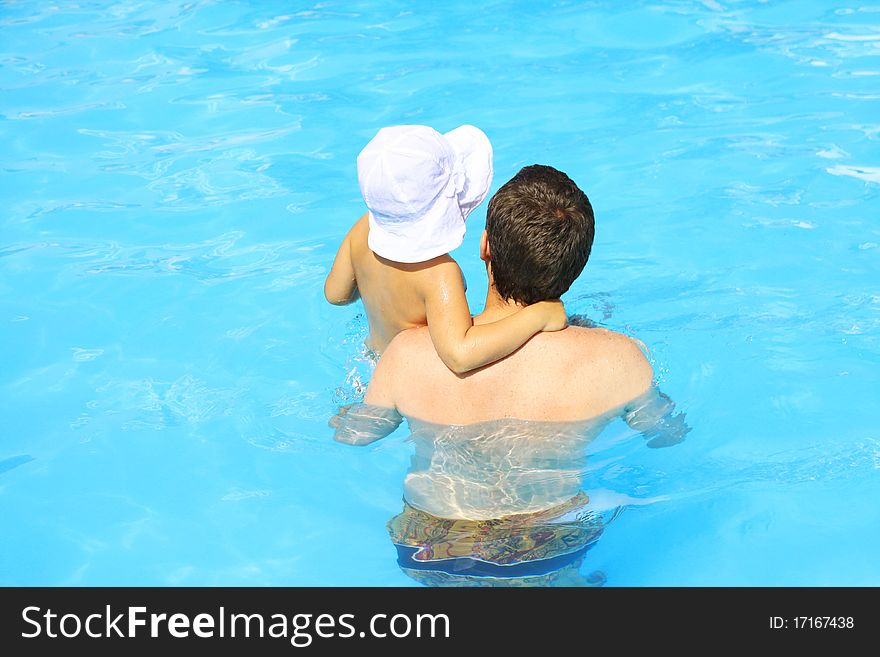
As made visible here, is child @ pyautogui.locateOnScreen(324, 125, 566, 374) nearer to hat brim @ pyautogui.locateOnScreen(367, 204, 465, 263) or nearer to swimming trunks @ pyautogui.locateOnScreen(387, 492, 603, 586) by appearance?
hat brim @ pyautogui.locateOnScreen(367, 204, 465, 263)

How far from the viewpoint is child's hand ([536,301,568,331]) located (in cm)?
330

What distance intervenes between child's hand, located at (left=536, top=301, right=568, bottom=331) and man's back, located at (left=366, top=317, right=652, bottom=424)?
0.11 ft

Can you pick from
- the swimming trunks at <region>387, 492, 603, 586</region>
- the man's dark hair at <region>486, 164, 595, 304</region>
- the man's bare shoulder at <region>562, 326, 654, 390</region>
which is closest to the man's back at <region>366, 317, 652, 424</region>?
the man's bare shoulder at <region>562, 326, 654, 390</region>

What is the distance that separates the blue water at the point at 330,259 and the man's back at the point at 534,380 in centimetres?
48

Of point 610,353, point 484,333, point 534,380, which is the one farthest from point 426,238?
point 610,353

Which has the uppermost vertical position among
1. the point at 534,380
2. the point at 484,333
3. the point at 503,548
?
the point at 484,333

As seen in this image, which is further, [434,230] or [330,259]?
[330,259]

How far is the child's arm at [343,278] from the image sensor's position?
13.6 ft

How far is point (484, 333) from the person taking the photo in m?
3.26

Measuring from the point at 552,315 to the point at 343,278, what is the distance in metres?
1.23

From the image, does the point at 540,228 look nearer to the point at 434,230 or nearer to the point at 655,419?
the point at 434,230

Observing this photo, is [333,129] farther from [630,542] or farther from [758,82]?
[630,542]

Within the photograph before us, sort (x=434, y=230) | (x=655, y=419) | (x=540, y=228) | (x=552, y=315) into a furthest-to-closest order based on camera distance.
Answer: (x=655, y=419)
(x=434, y=230)
(x=552, y=315)
(x=540, y=228)

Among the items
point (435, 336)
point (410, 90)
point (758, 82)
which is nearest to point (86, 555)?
point (435, 336)
